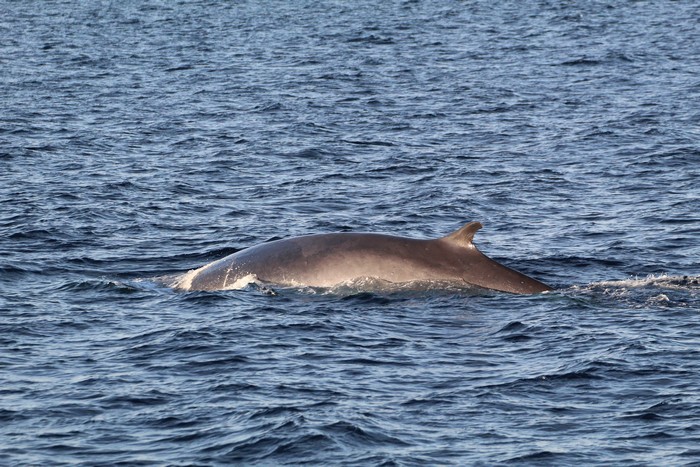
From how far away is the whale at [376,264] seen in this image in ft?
69.8

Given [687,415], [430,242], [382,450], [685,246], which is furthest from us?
[685,246]

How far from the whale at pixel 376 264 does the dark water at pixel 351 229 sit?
1.24 ft

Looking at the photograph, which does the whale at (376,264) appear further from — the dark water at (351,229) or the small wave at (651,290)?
the small wave at (651,290)

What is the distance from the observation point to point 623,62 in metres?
53.0

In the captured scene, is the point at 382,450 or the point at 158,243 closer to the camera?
the point at 382,450

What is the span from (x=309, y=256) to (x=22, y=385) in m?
5.62

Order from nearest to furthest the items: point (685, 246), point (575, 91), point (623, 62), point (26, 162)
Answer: point (685, 246)
point (26, 162)
point (575, 91)
point (623, 62)

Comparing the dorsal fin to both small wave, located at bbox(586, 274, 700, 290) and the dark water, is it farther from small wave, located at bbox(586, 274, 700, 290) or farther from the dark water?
small wave, located at bbox(586, 274, 700, 290)

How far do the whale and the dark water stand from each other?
38 cm

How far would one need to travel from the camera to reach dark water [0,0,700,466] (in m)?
16.3

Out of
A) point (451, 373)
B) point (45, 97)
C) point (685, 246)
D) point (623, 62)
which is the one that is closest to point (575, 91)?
point (623, 62)

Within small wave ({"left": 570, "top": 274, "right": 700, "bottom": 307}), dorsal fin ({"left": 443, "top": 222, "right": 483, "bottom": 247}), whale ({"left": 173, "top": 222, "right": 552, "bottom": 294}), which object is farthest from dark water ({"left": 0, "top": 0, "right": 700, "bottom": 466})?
dorsal fin ({"left": 443, "top": 222, "right": 483, "bottom": 247})

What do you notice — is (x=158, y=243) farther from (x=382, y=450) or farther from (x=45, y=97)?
(x=45, y=97)

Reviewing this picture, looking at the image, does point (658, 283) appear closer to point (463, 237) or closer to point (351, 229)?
point (463, 237)
